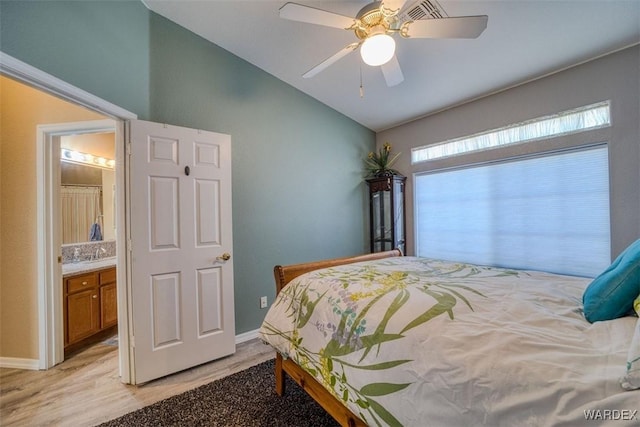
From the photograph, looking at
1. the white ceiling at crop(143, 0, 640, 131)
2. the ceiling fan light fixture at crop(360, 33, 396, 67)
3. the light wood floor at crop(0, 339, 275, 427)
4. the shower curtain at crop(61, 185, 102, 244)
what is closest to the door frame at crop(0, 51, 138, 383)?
the light wood floor at crop(0, 339, 275, 427)

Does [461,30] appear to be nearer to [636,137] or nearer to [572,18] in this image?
[572,18]

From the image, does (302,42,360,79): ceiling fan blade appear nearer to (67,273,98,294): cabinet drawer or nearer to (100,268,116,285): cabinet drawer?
(67,273,98,294): cabinet drawer

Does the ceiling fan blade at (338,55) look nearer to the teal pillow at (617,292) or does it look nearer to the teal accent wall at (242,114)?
the teal accent wall at (242,114)

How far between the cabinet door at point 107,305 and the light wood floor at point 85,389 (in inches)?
19.4

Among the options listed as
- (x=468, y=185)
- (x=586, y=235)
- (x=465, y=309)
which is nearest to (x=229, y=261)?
(x=465, y=309)

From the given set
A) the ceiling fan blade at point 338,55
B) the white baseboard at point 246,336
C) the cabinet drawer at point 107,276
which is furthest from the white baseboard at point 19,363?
the ceiling fan blade at point 338,55

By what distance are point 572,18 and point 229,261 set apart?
11.2 feet

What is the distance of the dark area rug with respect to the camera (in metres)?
1.65

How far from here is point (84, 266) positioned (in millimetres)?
2883

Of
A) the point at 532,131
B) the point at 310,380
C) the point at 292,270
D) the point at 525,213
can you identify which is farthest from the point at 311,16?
the point at 525,213

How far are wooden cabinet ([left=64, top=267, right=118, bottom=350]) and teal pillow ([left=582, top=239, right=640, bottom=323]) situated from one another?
386cm

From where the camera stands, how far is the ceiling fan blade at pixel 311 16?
4.84ft

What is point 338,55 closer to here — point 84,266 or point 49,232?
point 49,232

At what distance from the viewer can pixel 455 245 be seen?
3.31 m
